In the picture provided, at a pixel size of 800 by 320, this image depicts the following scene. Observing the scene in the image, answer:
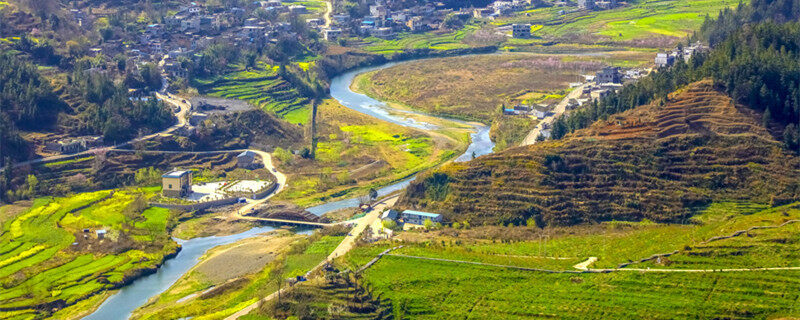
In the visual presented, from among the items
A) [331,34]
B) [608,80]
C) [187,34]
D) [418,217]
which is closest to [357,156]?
[418,217]

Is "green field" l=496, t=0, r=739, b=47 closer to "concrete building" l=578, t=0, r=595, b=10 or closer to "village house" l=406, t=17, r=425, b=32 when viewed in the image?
"concrete building" l=578, t=0, r=595, b=10

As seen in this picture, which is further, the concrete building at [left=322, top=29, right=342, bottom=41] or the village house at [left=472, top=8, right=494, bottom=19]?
the village house at [left=472, top=8, right=494, bottom=19]

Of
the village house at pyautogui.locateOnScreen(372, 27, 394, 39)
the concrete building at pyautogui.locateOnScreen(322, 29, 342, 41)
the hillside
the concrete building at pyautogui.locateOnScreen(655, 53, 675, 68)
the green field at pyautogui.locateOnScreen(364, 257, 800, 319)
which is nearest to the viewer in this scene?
the green field at pyautogui.locateOnScreen(364, 257, 800, 319)

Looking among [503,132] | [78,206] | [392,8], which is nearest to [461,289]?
[78,206]

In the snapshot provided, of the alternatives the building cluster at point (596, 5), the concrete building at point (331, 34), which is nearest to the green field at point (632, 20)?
the building cluster at point (596, 5)

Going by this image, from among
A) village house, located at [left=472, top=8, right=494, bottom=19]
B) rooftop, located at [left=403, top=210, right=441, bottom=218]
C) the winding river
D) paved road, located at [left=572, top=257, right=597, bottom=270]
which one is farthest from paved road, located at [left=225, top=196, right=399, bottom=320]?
village house, located at [left=472, top=8, right=494, bottom=19]

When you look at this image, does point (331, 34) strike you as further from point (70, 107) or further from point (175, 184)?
point (175, 184)

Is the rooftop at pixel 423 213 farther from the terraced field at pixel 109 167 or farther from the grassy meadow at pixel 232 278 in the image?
the terraced field at pixel 109 167
